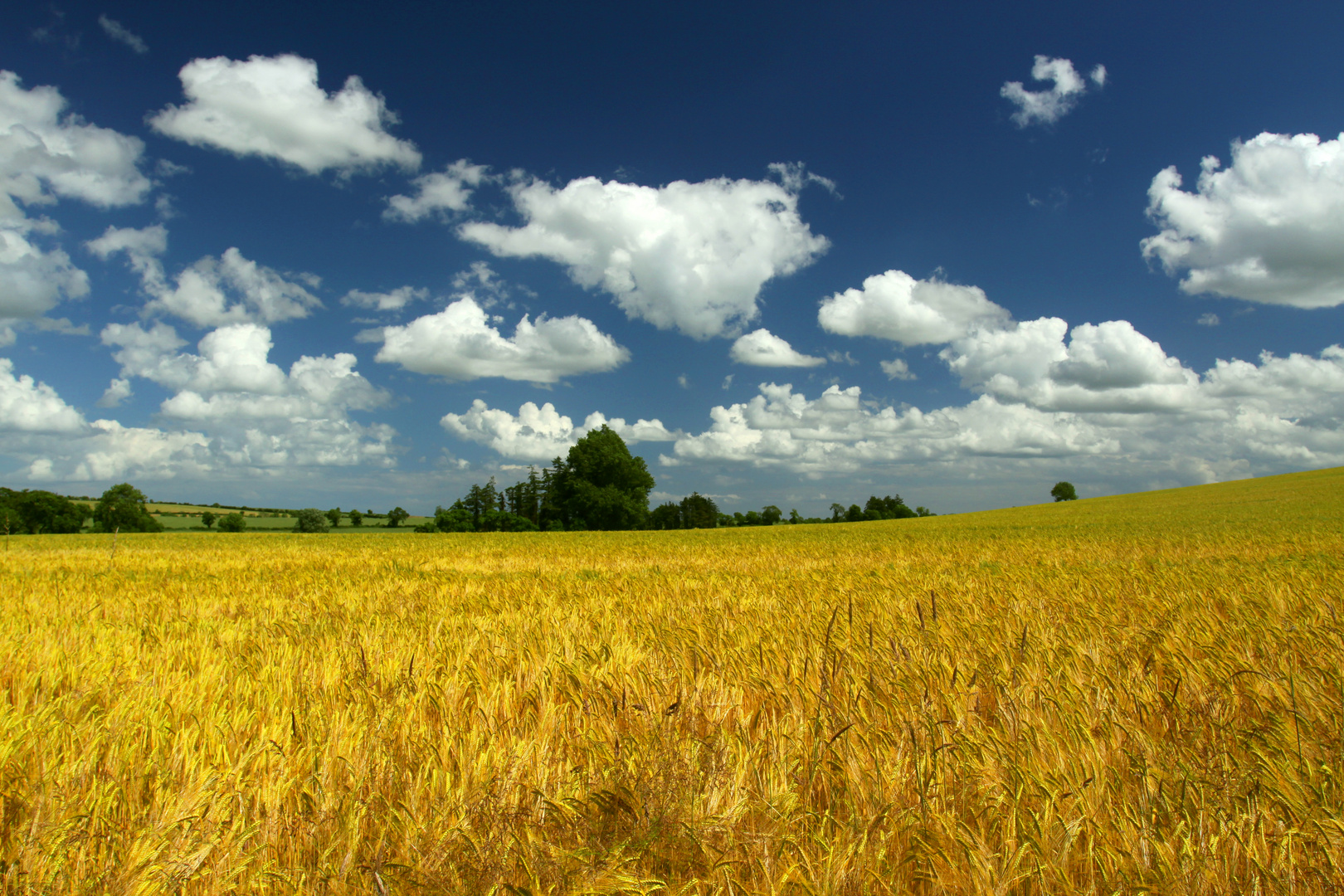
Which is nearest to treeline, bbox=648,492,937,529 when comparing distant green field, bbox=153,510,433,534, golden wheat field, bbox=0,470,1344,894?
distant green field, bbox=153,510,433,534

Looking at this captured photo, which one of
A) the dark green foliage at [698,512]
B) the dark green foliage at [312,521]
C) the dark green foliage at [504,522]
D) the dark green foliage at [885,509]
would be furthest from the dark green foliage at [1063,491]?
the dark green foliage at [312,521]

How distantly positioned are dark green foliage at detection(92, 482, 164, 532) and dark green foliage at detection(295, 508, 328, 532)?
1473 cm

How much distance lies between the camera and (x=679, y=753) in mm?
1881

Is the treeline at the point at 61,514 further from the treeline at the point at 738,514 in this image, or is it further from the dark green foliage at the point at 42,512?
the treeline at the point at 738,514

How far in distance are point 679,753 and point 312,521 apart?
9275 cm

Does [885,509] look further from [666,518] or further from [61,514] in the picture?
[61,514]

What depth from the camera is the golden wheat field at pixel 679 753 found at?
1.37m

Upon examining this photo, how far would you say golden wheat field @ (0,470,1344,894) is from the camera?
1.37 metres

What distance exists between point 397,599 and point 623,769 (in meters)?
4.59

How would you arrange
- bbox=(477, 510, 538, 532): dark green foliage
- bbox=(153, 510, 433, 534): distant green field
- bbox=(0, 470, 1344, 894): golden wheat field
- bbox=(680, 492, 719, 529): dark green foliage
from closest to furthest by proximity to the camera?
bbox=(0, 470, 1344, 894): golden wheat field → bbox=(477, 510, 538, 532): dark green foliage → bbox=(153, 510, 433, 534): distant green field → bbox=(680, 492, 719, 529): dark green foliage


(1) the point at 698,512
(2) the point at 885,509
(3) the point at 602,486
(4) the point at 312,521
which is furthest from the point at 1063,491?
(4) the point at 312,521

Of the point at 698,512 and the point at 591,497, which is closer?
the point at 591,497

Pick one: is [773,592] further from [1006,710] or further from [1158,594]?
[1006,710]

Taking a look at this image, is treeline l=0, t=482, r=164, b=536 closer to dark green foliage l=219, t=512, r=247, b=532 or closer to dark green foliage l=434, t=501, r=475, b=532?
dark green foliage l=219, t=512, r=247, b=532
